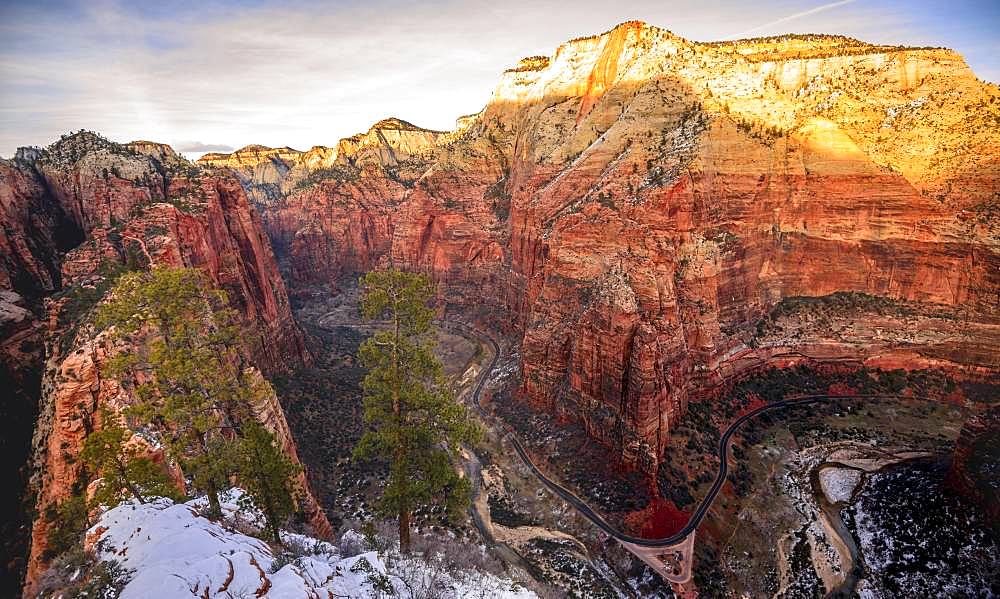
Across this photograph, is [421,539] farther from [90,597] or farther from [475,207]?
[475,207]

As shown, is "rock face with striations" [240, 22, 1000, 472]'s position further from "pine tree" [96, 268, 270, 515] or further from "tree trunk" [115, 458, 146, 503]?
"tree trunk" [115, 458, 146, 503]

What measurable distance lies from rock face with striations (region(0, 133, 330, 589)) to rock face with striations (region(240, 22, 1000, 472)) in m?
24.5

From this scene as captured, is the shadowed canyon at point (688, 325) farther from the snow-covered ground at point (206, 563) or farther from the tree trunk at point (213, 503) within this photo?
the snow-covered ground at point (206, 563)

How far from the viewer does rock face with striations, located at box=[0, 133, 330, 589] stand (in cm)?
1759

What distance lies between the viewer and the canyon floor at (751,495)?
84.2ft

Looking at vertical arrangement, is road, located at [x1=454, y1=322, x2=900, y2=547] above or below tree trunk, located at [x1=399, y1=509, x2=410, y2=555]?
below

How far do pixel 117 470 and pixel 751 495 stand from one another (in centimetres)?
3758

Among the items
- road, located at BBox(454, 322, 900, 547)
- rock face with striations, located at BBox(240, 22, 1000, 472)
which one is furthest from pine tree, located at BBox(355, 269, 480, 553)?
rock face with striations, located at BBox(240, 22, 1000, 472)

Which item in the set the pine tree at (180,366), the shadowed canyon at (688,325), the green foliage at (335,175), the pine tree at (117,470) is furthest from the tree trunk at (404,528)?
the green foliage at (335,175)

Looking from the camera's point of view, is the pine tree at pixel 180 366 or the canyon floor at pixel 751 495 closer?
the pine tree at pixel 180 366

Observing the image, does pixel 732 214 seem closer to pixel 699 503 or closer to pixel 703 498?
pixel 703 498

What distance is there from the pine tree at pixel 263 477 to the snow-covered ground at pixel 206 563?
77.5 inches

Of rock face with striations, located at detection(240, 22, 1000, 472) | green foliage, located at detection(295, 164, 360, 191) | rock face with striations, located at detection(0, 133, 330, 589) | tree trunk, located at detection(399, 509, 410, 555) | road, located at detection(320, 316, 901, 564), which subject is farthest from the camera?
green foliage, located at detection(295, 164, 360, 191)

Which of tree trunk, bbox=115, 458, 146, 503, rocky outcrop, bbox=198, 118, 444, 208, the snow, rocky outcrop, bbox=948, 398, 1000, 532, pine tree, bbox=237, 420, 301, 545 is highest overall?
rocky outcrop, bbox=198, 118, 444, 208
